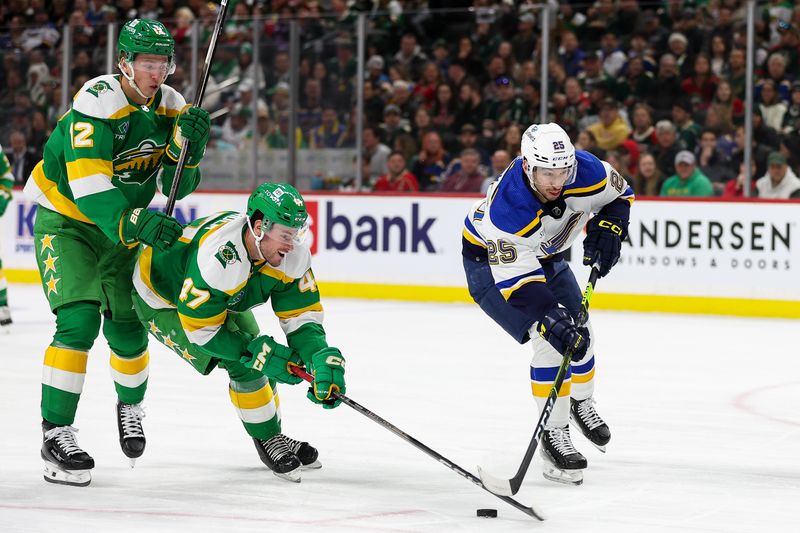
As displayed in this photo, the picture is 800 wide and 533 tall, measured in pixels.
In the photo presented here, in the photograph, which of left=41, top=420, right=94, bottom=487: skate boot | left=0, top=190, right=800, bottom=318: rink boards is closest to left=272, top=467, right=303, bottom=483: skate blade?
left=41, top=420, right=94, bottom=487: skate boot

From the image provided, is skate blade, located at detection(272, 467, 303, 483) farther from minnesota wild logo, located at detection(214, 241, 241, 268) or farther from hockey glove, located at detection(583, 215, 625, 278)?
hockey glove, located at detection(583, 215, 625, 278)

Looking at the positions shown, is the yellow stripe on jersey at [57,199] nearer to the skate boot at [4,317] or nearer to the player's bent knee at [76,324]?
the player's bent knee at [76,324]

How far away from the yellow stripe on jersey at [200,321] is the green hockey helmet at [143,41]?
2.85 feet

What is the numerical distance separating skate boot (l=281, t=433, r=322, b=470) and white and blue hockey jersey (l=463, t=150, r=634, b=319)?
2.66 feet

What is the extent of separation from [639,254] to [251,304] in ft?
19.5

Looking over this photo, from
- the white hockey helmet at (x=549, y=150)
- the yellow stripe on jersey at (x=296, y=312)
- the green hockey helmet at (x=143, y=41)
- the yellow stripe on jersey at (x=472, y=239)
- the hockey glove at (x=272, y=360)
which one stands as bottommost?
the hockey glove at (x=272, y=360)

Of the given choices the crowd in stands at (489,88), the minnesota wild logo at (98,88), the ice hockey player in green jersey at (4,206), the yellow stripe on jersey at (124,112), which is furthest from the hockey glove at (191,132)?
the crowd in stands at (489,88)

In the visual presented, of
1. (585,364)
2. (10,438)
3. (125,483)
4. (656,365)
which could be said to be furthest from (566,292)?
(656,365)

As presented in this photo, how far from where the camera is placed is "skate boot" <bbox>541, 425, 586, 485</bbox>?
420cm

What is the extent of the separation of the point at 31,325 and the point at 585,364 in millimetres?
5091

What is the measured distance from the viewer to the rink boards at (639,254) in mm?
9281

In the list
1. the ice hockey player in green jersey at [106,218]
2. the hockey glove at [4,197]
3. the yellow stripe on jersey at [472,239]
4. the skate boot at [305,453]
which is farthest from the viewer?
the hockey glove at [4,197]

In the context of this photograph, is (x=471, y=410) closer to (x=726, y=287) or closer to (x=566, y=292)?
(x=566, y=292)

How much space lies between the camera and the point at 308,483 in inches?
164
